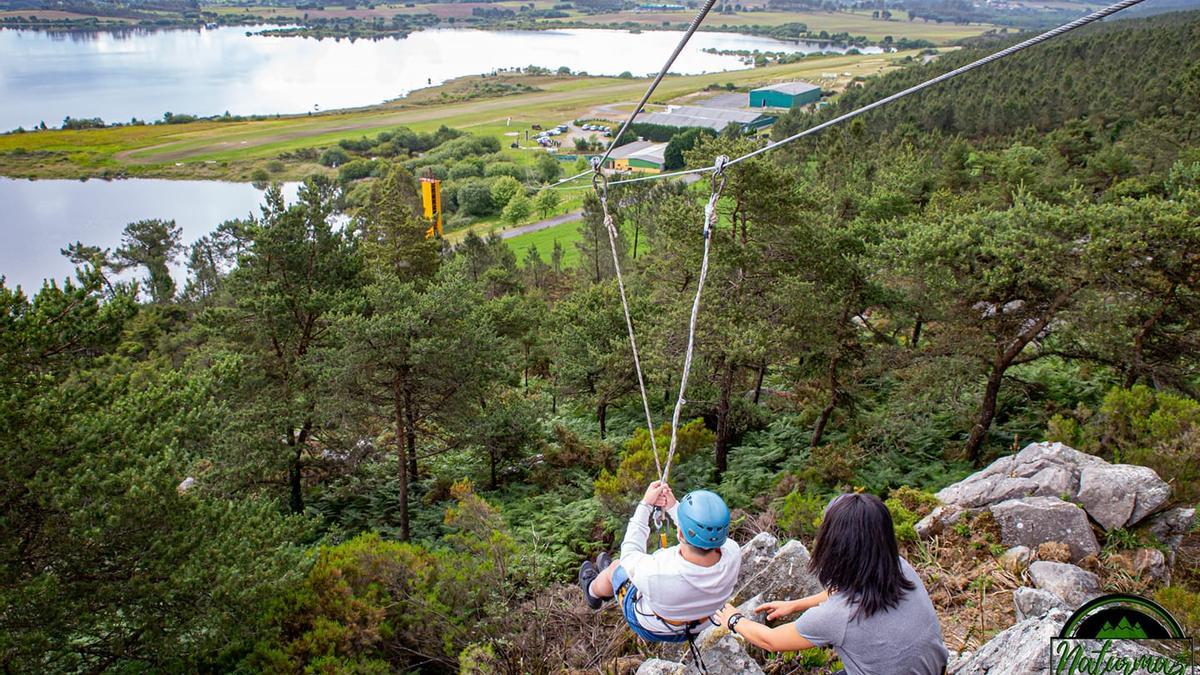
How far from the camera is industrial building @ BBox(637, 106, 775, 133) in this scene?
91500 mm

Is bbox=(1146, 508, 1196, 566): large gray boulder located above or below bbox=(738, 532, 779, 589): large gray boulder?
above

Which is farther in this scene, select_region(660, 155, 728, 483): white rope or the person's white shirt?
select_region(660, 155, 728, 483): white rope

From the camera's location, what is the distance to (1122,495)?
7711mm

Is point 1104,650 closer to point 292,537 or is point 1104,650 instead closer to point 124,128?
point 292,537

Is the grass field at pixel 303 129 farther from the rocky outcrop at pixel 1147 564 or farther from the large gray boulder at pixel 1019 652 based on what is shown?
the large gray boulder at pixel 1019 652

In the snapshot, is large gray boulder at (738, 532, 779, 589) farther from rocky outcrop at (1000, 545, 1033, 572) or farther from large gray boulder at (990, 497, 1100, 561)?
large gray boulder at (990, 497, 1100, 561)

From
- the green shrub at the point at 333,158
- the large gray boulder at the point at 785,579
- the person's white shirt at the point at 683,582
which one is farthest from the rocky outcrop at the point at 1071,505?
the green shrub at the point at 333,158

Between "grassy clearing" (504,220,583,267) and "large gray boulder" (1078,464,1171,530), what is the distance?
4673 centimetres

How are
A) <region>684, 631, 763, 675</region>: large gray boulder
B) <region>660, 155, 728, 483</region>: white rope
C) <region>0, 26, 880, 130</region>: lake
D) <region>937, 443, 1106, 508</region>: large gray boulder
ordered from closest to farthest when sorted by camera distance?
<region>660, 155, 728, 483</region>: white rope → <region>684, 631, 763, 675</region>: large gray boulder → <region>937, 443, 1106, 508</region>: large gray boulder → <region>0, 26, 880, 130</region>: lake

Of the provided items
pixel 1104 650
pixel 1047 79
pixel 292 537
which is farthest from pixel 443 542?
pixel 1047 79

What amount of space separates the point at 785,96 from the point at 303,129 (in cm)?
7479

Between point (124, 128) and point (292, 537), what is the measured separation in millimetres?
120066

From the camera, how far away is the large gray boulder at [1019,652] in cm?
451

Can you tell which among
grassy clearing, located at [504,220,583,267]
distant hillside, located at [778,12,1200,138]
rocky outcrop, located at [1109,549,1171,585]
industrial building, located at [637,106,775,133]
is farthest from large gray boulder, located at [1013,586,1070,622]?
industrial building, located at [637,106,775,133]
